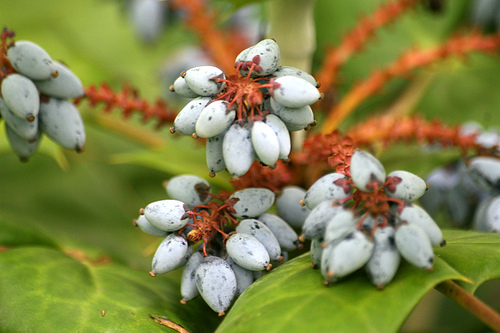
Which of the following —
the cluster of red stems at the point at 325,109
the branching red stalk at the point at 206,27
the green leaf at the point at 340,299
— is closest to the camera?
the green leaf at the point at 340,299

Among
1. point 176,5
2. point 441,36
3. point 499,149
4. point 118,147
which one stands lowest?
point 118,147

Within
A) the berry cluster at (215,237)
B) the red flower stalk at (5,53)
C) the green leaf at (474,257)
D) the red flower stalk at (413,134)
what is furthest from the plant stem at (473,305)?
the red flower stalk at (5,53)

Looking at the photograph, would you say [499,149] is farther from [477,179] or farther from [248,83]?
[248,83]

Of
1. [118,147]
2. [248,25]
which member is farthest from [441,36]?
[118,147]

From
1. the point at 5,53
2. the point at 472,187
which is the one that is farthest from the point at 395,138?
the point at 5,53

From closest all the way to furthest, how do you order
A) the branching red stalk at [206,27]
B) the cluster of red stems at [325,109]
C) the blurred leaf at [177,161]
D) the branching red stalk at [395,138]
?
1. the cluster of red stems at [325,109]
2. the branching red stalk at [395,138]
3. the blurred leaf at [177,161]
4. the branching red stalk at [206,27]

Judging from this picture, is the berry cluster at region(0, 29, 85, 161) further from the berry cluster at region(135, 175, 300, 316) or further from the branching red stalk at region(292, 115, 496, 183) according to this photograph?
the branching red stalk at region(292, 115, 496, 183)

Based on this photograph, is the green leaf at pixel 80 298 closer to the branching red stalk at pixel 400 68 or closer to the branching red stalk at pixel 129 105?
the branching red stalk at pixel 129 105
